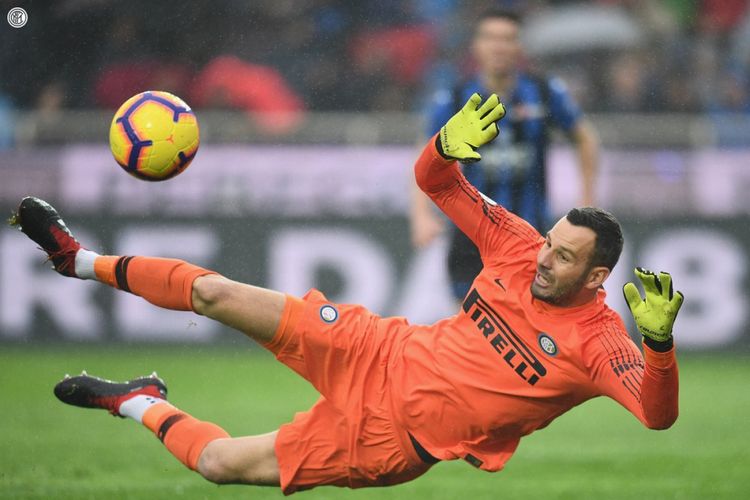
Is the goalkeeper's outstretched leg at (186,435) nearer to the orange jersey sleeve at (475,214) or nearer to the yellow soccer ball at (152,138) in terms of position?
the yellow soccer ball at (152,138)

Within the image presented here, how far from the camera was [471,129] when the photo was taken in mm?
5000

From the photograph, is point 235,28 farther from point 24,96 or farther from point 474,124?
point 474,124

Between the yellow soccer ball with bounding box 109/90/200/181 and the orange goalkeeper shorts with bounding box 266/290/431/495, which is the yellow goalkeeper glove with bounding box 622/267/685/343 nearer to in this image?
the orange goalkeeper shorts with bounding box 266/290/431/495

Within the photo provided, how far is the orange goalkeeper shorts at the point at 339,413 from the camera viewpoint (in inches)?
201

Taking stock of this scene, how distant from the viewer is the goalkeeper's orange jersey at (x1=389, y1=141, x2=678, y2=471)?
15.8 feet

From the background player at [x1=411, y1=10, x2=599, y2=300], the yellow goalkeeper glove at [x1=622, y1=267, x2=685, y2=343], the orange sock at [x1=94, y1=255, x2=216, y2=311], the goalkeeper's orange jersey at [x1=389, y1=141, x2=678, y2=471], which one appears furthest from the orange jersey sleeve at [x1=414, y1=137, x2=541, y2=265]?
the background player at [x1=411, y1=10, x2=599, y2=300]

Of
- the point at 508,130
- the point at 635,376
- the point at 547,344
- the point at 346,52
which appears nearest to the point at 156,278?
the point at 547,344

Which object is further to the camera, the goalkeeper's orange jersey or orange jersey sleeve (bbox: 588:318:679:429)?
the goalkeeper's orange jersey

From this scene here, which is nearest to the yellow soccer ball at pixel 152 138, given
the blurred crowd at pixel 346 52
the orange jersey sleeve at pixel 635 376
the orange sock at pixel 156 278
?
the orange sock at pixel 156 278

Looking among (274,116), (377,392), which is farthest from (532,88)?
(274,116)

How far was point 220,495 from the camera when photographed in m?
6.30

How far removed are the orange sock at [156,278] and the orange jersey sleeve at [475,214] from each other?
1044mm

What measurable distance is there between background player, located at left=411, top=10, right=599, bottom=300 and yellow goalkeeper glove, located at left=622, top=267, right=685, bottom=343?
2.68 m

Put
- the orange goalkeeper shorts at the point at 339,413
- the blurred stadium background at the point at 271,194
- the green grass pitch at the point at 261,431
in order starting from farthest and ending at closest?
the blurred stadium background at the point at 271,194 → the green grass pitch at the point at 261,431 → the orange goalkeeper shorts at the point at 339,413
